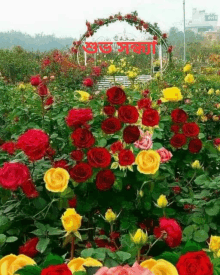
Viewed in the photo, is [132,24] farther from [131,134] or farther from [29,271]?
[29,271]

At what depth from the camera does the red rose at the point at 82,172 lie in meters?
1.45

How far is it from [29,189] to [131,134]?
0.36 m

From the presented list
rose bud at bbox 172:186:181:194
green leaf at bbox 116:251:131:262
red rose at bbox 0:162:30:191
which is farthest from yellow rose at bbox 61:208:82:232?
rose bud at bbox 172:186:181:194

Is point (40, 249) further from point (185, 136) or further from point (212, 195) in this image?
point (185, 136)

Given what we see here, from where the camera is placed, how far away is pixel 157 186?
167 cm

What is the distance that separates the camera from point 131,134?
1535mm

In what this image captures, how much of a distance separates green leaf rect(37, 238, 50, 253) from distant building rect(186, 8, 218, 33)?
6453cm

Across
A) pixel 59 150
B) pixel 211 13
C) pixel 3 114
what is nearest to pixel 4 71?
pixel 3 114

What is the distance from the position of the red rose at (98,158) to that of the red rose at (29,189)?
0.18 m

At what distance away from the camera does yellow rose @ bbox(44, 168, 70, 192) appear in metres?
1.33

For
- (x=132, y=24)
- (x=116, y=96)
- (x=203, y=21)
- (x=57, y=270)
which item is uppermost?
(x=203, y=21)

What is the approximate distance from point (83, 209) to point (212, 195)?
415mm

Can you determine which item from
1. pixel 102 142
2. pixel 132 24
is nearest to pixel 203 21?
pixel 132 24

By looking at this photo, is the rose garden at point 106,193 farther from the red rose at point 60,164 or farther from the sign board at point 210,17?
the sign board at point 210,17
